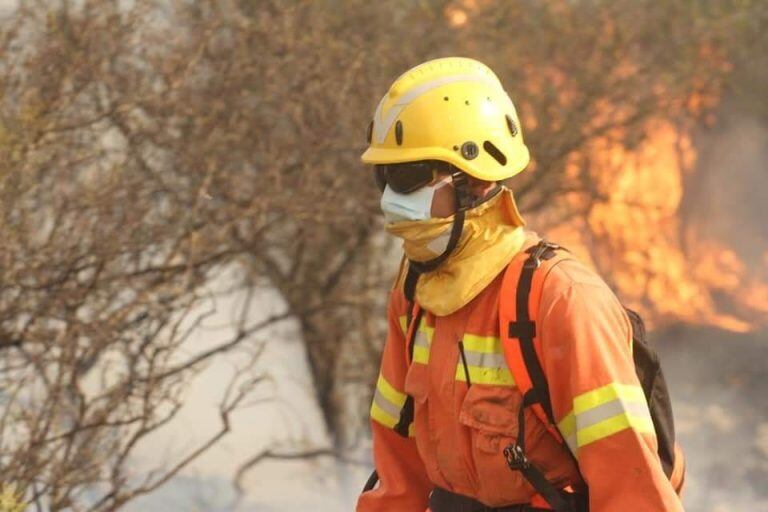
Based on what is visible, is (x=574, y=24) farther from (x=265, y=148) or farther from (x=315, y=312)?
(x=265, y=148)

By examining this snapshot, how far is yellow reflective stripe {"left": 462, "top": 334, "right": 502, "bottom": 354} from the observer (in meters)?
2.72

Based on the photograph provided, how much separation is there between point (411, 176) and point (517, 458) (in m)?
0.64

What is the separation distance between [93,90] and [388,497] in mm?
3216

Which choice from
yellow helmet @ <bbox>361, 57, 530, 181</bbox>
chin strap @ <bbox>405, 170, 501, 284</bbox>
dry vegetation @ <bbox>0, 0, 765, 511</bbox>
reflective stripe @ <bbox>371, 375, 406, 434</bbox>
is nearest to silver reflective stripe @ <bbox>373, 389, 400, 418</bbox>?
reflective stripe @ <bbox>371, 375, 406, 434</bbox>

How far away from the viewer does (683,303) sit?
44.1 feet

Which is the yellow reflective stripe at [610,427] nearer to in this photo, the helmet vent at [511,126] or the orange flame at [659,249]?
the helmet vent at [511,126]

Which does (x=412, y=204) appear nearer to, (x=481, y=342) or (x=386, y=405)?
(x=481, y=342)

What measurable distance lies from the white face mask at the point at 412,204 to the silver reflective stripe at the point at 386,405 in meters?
0.46

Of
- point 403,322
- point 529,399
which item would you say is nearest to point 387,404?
point 403,322

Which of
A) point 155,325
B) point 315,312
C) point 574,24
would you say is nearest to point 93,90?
point 155,325

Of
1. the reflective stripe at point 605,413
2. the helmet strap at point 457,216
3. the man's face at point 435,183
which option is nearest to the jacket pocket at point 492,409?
the reflective stripe at point 605,413

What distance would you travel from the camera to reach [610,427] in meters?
2.54

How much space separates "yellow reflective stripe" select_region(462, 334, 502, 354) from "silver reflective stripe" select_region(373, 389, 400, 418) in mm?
391

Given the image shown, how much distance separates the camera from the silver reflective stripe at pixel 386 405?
309 cm
